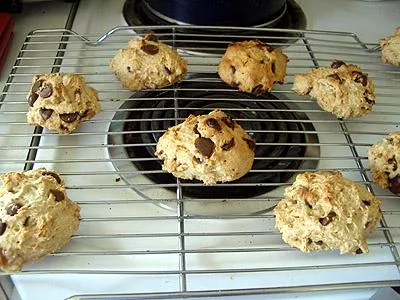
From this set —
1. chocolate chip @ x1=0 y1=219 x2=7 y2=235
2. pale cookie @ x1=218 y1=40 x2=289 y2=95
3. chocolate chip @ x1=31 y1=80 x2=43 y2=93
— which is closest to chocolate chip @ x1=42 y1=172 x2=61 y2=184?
chocolate chip @ x1=0 y1=219 x2=7 y2=235

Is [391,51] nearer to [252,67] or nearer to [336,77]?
[336,77]

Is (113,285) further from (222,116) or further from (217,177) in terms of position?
(222,116)

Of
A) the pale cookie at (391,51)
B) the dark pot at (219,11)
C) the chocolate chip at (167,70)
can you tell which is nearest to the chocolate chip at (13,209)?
the chocolate chip at (167,70)

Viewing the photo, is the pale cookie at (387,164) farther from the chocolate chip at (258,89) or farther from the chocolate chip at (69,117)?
the chocolate chip at (69,117)

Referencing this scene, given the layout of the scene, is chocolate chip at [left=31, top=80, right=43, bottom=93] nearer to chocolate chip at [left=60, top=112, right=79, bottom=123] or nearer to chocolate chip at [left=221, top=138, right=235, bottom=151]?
chocolate chip at [left=60, top=112, right=79, bottom=123]

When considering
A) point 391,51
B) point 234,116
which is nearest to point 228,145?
point 234,116

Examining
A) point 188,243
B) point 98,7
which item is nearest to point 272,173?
point 188,243
